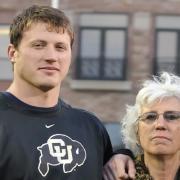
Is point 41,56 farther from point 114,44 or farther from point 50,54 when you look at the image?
point 114,44

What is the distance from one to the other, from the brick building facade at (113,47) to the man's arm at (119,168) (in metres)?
15.2

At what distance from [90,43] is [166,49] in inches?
89.7

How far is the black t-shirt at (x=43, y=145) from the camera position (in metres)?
2.77

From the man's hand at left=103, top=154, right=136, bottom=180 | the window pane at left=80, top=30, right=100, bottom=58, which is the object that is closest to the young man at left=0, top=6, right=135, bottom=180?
the man's hand at left=103, top=154, right=136, bottom=180

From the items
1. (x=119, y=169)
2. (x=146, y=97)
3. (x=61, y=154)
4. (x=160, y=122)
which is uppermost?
(x=146, y=97)

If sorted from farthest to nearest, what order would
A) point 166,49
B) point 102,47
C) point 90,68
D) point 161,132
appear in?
point 166,49 → point 102,47 → point 90,68 → point 161,132

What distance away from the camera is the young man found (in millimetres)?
2793

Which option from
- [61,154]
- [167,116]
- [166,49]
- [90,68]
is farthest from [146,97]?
[166,49]

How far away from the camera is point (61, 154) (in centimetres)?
286

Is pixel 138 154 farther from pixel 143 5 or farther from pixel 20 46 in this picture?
pixel 143 5

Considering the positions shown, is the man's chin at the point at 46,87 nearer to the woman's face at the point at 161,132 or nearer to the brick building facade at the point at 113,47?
the woman's face at the point at 161,132

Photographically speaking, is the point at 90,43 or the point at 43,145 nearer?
the point at 43,145

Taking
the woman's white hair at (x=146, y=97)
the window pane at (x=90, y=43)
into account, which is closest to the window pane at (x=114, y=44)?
the window pane at (x=90, y=43)

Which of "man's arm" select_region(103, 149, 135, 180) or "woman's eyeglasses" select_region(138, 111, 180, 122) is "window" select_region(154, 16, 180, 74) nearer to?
"man's arm" select_region(103, 149, 135, 180)
